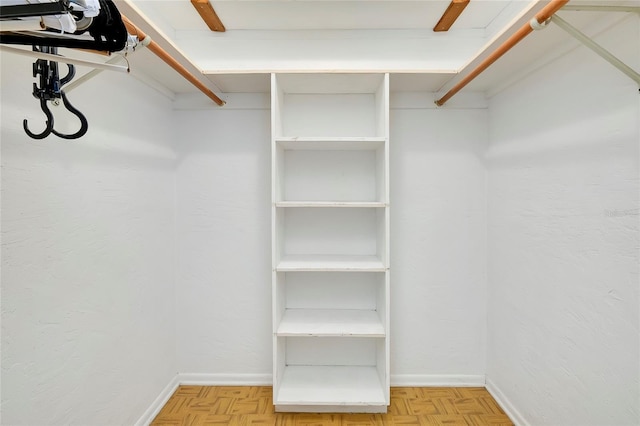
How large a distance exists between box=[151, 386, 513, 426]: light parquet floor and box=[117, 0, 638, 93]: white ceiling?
77.4 inches

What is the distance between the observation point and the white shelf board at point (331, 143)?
6.31 ft

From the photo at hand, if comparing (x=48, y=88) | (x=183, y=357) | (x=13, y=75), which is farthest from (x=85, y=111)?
(x=183, y=357)

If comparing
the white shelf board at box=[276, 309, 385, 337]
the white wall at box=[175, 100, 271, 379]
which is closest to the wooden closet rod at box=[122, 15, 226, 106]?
the white wall at box=[175, 100, 271, 379]

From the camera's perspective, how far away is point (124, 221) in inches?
68.8

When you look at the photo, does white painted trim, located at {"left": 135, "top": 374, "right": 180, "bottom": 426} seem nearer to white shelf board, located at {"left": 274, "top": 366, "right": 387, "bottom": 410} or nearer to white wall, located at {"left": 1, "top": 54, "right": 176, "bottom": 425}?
white wall, located at {"left": 1, "top": 54, "right": 176, "bottom": 425}

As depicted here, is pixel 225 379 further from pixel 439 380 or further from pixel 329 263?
pixel 439 380

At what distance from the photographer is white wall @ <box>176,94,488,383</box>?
2299 millimetres

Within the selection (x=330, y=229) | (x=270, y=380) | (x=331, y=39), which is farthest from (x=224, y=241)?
(x=331, y=39)

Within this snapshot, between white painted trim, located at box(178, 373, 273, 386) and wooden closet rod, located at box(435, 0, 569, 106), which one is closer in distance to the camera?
wooden closet rod, located at box(435, 0, 569, 106)

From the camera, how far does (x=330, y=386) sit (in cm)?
211

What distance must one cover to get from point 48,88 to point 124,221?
833 millimetres

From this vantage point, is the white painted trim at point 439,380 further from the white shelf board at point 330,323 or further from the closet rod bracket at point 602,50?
the closet rod bracket at point 602,50

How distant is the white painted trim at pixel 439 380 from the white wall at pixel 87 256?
1560 mm

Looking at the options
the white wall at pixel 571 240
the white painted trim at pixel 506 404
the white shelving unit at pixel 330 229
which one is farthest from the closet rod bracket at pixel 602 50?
the white painted trim at pixel 506 404
